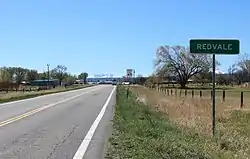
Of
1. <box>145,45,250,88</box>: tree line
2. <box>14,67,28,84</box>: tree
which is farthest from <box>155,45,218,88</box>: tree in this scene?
<box>14,67,28,84</box>: tree

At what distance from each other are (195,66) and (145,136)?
114855 millimetres

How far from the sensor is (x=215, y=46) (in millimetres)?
12414

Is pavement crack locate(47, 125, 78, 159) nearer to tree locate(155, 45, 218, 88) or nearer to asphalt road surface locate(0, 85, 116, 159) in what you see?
asphalt road surface locate(0, 85, 116, 159)

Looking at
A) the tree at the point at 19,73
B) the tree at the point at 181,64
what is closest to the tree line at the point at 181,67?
the tree at the point at 181,64

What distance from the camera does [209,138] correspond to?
13648mm

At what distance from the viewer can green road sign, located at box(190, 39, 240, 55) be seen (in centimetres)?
1232

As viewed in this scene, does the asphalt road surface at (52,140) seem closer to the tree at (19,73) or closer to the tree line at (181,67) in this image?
the tree line at (181,67)

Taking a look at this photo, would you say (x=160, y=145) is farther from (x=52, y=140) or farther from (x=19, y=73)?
(x=19, y=73)

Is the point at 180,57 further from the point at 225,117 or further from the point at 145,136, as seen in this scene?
the point at 145,136

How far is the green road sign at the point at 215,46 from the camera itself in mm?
12320

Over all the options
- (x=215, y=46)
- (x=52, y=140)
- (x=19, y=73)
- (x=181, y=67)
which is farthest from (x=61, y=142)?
(x=19, y=73)

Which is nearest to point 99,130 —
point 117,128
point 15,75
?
point 117,128

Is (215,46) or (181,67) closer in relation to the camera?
(215,46)

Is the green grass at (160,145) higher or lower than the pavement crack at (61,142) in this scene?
higher
